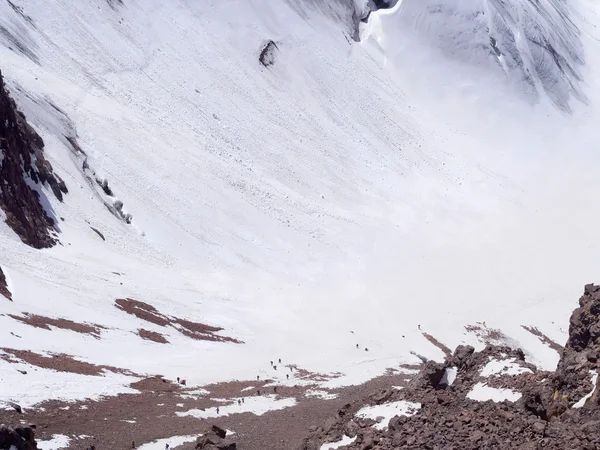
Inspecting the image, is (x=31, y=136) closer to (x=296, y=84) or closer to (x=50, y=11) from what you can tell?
(x=50, y=11)

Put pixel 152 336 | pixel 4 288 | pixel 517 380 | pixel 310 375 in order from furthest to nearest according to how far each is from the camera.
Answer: pixel 310 375
pixel 152 336
pixel 4 288
pixel 517 380

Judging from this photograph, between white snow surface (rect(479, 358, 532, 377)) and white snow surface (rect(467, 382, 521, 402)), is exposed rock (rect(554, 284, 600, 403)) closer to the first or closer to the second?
white snow surface (rect(479, 358, 532, 377))

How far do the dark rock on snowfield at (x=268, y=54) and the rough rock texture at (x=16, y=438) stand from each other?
102 m

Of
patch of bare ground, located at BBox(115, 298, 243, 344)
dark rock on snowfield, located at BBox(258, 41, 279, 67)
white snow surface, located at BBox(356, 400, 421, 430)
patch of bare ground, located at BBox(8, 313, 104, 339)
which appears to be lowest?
patch of bare ground, located at BBox(8, 313, 104, 339)

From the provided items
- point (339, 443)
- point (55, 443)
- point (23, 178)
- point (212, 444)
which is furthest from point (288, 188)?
point (339, 443)

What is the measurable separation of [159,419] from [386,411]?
1225 centimetres

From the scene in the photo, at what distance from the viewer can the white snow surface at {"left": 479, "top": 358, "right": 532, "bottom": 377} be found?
79.7ft

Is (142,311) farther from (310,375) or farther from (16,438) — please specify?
(16,438)

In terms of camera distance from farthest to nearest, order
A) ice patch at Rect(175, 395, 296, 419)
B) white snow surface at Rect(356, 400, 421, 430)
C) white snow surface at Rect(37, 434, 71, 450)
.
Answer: ice patch at Rect(175, 395, 296, 419)
white snow surface at Rect(37, 434, 71, 450)
white snow surface at Rect(356, 400, 421, 430)

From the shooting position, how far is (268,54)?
118 m

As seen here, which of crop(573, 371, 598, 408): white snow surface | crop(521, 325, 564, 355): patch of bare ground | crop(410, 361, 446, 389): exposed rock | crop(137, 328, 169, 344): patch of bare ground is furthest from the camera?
crop(521, 325, 564, 355): patch of bare ground

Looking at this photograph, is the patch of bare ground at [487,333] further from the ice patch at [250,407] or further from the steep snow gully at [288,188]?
the ice patch at [250,407]

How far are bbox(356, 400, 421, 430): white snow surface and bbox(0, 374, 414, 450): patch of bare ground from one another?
1.16 m

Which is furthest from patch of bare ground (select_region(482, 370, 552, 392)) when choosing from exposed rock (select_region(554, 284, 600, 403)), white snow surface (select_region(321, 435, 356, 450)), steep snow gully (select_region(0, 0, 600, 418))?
steep snow gully (select_region(0, 0, 600, 418))
